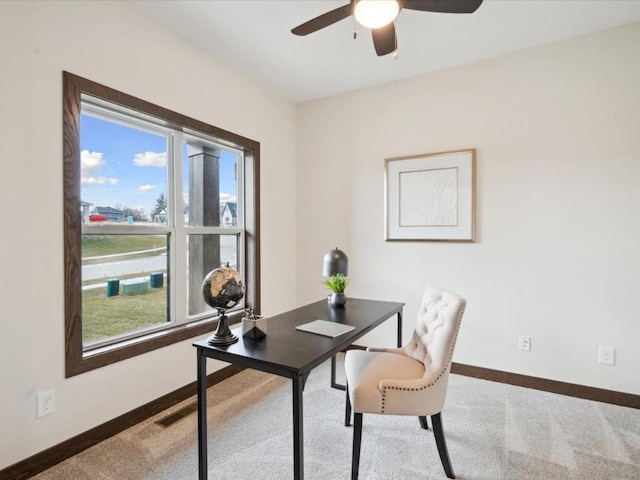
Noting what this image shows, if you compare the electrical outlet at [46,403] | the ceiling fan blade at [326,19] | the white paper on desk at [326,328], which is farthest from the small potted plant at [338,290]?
the electrical outlet at [46,403]

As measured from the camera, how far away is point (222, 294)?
5.27 feet

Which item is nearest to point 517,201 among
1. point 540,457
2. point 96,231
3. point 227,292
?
point 540,457

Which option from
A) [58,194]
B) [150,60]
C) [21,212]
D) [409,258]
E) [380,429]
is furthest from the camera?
[409,258]

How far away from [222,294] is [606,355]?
9.15 ft

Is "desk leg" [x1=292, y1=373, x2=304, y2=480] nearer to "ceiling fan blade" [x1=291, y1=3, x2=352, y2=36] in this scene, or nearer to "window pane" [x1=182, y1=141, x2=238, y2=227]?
"ceiling fan blade" [x1=291, y1=3, x2=352, y2=36]

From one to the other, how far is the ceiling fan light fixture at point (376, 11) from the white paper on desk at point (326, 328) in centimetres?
154

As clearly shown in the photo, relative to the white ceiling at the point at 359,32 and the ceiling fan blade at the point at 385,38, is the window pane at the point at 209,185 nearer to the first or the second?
the white ceiling at the point at 359,32

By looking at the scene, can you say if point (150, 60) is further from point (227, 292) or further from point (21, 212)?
point (227, 292)

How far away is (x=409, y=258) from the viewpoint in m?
3.28

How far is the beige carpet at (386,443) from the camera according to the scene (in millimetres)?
1795

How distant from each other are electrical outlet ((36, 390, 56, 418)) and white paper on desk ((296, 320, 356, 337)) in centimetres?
136

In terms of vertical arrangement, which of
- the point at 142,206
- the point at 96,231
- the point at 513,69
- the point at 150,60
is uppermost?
the point at 513,69

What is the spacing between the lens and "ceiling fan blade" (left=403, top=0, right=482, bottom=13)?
5.21ft

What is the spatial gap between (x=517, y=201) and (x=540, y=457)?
5.96 ft
